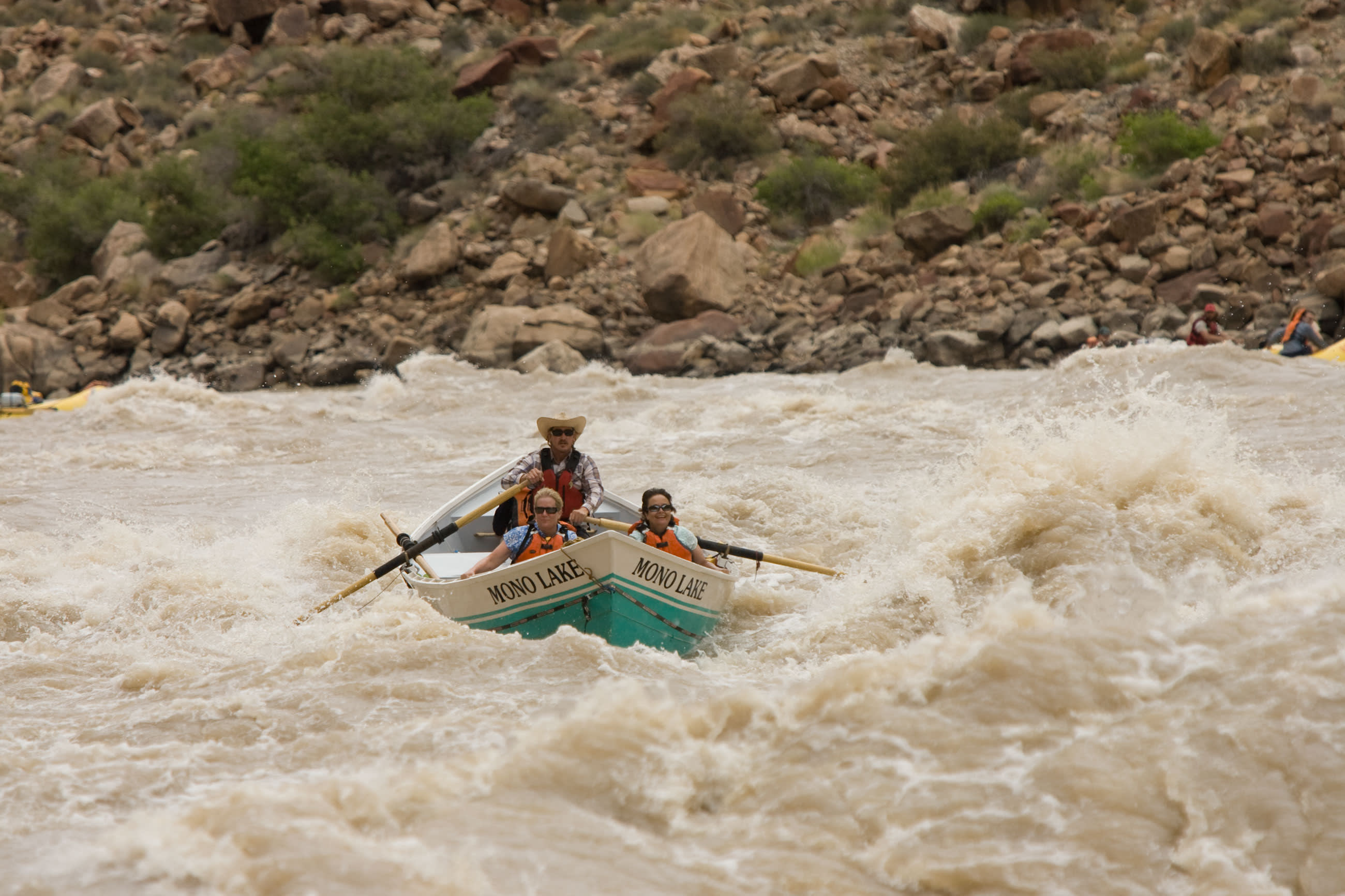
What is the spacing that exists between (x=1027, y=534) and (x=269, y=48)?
3528cm

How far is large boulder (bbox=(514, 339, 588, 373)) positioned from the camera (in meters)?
19.7

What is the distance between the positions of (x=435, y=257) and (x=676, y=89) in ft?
24.4

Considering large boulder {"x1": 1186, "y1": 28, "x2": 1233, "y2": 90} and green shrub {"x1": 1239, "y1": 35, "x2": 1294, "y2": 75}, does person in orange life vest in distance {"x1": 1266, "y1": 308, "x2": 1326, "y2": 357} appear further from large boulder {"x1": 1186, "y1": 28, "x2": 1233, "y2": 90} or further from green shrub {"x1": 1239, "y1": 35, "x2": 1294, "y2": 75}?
green shrub {"x1": 1239, "y1": 35, "x2": 1294, "y2": 75}

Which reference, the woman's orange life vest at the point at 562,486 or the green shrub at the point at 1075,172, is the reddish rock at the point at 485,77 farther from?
the woman's orange life vest at the point at 562,486

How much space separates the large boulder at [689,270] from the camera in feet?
68.8

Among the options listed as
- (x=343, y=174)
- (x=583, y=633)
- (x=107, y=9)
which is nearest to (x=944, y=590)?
(x=583, y=633)

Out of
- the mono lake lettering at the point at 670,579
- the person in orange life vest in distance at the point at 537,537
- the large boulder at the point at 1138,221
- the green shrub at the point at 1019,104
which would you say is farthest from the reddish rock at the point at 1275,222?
the person in orange life vest in distance at the point at 537,537

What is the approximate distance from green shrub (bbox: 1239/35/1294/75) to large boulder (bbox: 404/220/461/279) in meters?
16.8

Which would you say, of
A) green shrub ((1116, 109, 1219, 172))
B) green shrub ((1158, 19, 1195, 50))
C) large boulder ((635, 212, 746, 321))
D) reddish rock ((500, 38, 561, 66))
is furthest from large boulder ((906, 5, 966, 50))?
large boulder ((635, 212, 746, 321))

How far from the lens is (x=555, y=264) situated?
2289 centimetres

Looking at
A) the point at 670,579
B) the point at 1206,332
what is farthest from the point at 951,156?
the point at 670,579

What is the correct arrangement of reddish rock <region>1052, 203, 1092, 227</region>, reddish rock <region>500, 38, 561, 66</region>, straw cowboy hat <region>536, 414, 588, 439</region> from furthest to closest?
reddish rock <region>500, 38, 561, 66</region> < reddish rock <region>1052, 203, 1092, 227</region> < straw cowboy hat <region>536, 414, 588, 439</region>

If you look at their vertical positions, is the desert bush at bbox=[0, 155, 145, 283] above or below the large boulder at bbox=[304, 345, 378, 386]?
above

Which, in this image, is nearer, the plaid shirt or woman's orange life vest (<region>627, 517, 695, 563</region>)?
woman's orange life vest (<region>627, 517, 695, 563</region>)
